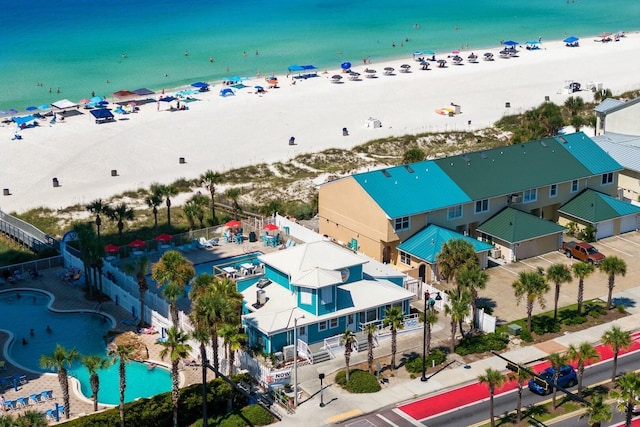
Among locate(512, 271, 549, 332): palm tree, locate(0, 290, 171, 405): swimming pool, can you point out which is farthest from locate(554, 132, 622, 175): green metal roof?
locate(0, 290, 171, 405): swimming pool

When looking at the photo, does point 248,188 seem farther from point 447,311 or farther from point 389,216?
point 447,311

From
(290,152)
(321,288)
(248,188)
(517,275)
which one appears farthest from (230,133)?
(321,288)

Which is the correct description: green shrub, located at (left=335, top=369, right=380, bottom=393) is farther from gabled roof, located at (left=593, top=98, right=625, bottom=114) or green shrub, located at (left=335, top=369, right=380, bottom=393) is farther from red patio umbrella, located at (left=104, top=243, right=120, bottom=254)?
gabled roof, located at (left=593, top=98, right=625, bottom=114)

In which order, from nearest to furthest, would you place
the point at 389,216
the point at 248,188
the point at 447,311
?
the point at 447,311 → the point at 389,216 → the point at 248,188

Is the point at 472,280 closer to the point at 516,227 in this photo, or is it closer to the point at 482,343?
the point at 482,343

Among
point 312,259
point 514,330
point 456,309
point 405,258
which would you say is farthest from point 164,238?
point 514,330

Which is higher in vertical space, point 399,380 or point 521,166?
point 521,166
